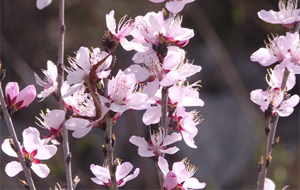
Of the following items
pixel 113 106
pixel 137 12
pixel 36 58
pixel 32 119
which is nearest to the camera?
pixel 113 106

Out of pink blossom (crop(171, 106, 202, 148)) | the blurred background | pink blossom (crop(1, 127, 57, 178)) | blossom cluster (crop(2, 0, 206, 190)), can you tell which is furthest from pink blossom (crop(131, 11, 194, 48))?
the blurred background

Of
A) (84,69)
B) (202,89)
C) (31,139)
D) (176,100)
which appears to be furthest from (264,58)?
(202,89)

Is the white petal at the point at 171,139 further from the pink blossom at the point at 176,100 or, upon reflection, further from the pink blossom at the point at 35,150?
the pink blossom at the point at 35,150

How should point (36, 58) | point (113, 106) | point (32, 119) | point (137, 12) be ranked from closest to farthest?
point (113, 106) → point (137, 12) → point (36, 58) → point (32, 119)

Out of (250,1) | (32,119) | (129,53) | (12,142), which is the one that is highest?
(250,1)

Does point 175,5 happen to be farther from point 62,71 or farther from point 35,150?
point 35,150

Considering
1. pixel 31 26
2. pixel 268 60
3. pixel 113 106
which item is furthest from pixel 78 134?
pixel 31 26

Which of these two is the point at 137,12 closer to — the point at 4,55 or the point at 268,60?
the point at 4,55

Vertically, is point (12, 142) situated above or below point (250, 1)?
below
